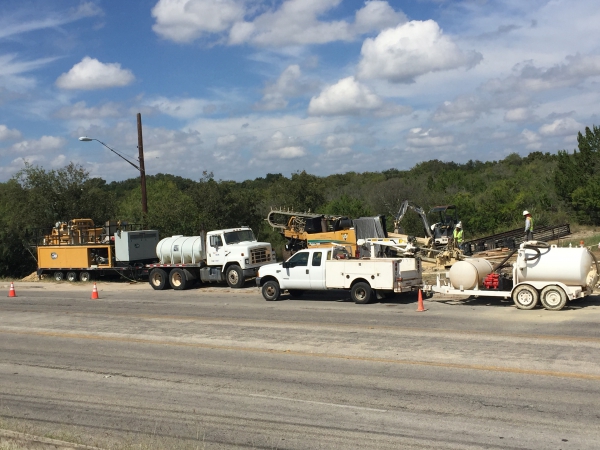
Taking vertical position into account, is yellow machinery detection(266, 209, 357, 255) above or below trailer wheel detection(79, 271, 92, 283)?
above

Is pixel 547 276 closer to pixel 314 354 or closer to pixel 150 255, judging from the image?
pixel 314 354

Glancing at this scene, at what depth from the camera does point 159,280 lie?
2844cm

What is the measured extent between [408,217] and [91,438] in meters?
38.9

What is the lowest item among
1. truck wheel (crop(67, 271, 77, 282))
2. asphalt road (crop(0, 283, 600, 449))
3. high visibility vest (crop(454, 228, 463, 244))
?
asphalt road (crop(0, 283, 600, 449))

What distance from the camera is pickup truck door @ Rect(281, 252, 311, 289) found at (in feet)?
71.1

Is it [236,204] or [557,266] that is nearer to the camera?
[557,266]

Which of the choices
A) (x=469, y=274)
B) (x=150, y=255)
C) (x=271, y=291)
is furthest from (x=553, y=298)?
(x=150, y=255)

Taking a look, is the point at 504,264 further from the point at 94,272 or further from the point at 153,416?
the point at 94,272

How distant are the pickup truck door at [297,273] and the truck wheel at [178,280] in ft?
23.5

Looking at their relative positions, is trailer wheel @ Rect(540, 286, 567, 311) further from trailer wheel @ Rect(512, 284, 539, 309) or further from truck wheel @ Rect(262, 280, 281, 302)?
truck wheel @ Rect(262, 280, 281, 302)

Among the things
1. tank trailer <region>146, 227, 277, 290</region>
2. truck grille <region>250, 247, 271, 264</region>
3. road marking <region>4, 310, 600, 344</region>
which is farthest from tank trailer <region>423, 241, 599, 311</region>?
tank trailer <region>146, 227, 277, 290</region>

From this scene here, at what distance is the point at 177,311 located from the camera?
20.4 meters

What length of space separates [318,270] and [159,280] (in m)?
9.90

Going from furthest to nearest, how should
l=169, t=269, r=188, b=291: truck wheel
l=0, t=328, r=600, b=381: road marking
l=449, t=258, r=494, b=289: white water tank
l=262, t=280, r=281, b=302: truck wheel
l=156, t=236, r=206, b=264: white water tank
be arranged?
l=156, t=236, r=206, b=264: white water tank → l=169, t=269, r=188, b=291: truck wheel → l=262, t=280, r=281, b=302: truck wheel → l=449, t=258, r=494, b=289: white water tank → l=0, t=328, r=600, b=381: road marking
